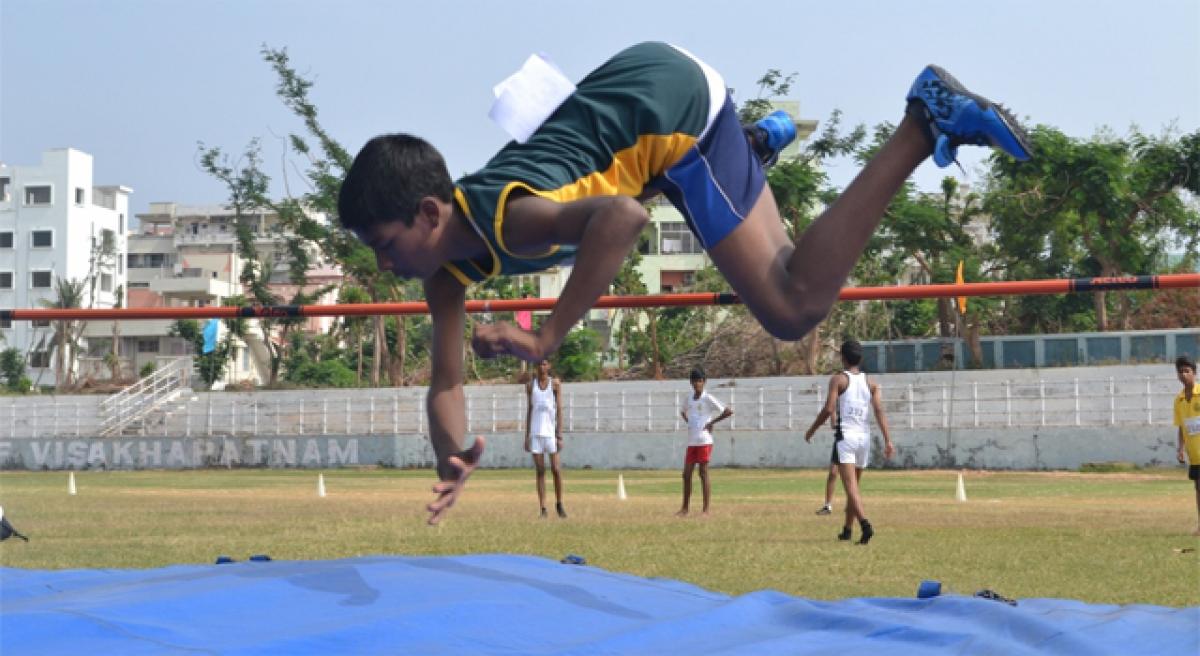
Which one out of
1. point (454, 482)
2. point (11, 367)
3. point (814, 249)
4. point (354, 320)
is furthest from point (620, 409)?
point (11, 367)

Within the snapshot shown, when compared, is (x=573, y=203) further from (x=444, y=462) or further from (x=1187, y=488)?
(x=1187, y=488)

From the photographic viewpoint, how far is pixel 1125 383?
25.5m

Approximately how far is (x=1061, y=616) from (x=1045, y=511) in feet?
30.6

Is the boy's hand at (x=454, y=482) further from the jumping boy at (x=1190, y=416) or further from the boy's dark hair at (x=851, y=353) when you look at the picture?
the jumping boy at (x=1190, y=416)

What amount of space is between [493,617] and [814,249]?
156 centimetres

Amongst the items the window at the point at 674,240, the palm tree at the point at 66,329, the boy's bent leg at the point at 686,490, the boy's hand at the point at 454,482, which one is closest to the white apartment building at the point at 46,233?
the palm tree at the point at 66,329

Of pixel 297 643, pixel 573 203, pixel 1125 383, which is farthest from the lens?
pixel 1125 383

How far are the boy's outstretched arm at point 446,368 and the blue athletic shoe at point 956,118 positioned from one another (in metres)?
1.50

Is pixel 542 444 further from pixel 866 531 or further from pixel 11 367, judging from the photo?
pixel 11 367

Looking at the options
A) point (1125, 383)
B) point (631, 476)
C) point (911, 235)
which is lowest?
point (631, 476)

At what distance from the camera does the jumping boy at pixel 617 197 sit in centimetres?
341

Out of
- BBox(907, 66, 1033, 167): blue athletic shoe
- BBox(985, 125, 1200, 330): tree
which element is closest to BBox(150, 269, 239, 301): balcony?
BBox(985, 125, 1200, 330): tree

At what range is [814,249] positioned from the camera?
379 centimetres

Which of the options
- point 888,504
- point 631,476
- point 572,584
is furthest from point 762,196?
point 631,476
